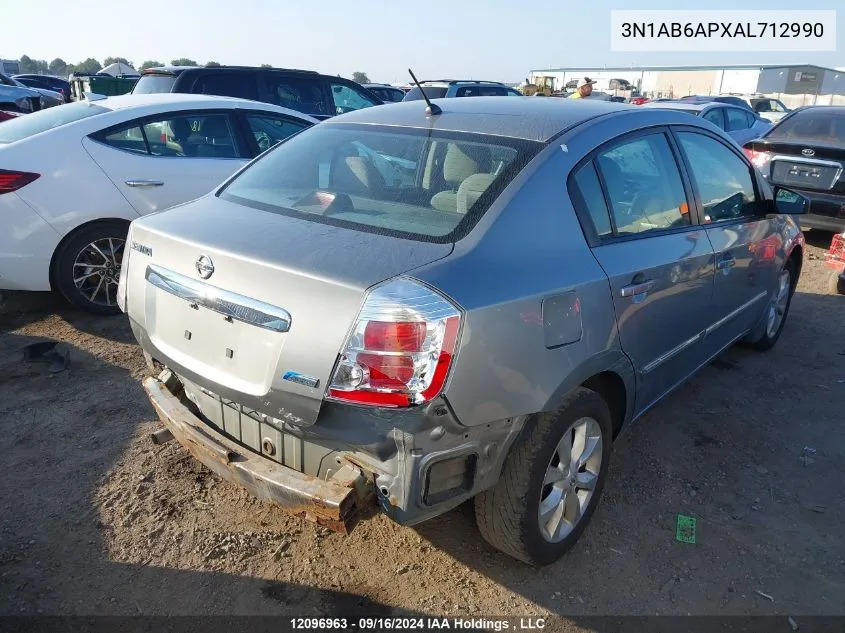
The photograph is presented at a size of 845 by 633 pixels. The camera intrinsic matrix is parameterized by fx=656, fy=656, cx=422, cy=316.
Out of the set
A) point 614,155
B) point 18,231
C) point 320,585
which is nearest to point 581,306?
point 614,155

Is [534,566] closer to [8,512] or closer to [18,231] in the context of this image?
[8,512]

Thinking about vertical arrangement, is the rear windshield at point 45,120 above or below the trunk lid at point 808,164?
above

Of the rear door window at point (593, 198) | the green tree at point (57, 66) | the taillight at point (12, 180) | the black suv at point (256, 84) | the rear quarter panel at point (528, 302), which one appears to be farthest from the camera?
the green tree at point (57, 66)

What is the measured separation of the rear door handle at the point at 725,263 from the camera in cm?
336

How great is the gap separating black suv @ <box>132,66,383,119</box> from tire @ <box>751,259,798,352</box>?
615 cm

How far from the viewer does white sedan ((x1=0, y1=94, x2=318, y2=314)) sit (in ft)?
14.6

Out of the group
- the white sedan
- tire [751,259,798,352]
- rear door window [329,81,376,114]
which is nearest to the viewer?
the white sedan

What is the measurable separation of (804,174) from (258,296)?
7182 millimetres

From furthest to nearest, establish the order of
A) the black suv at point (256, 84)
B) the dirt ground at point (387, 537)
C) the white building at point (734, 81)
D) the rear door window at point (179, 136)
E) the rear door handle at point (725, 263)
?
the white building at point (734, 81), the black suv at point (256, 84), the rear door window at point (179, 136), the rear door handle at point (725, 263), the dirt ground at point (387, 537)

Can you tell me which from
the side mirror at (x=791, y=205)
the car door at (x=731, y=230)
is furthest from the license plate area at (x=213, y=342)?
the side mirror at (x=791, y=205)

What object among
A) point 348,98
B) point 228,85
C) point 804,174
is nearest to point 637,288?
point 804,174

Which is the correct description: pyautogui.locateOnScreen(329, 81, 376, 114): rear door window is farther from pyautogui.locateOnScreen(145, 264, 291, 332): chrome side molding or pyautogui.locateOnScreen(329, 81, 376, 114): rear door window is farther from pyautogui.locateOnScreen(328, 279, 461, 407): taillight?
pyautogui.locateOnScreen(328, 279, 461, 407): taillight

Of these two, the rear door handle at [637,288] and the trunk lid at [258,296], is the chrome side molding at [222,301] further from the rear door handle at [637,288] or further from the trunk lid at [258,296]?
the rear door handle at [637,288]

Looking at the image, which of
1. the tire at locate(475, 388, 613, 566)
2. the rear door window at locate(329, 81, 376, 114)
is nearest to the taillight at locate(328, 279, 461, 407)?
the tire at locate(475, 388, 613, 566)
